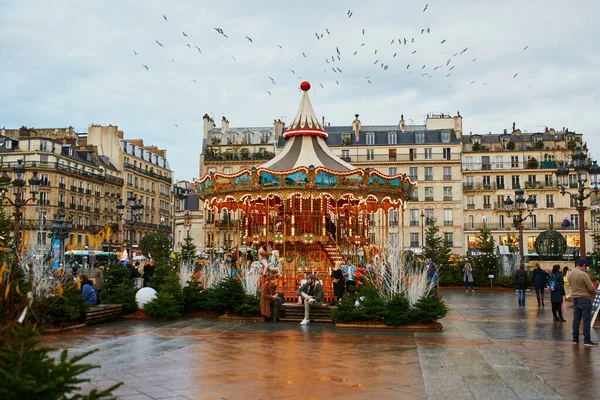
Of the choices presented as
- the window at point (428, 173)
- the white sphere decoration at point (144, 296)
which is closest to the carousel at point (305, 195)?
the white sphere decoration at point (144, 296)

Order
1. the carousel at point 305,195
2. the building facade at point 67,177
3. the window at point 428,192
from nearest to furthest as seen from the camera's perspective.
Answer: the carousel at point 305,195 < the window at point 428,192 < the building facade at point 67,177

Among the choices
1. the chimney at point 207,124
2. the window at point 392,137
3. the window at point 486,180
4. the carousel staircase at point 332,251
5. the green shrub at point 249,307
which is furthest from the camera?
the chimney at point 207,124

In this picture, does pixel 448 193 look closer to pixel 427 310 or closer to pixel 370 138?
pixel 370 138

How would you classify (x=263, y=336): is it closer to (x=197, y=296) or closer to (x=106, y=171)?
(x=197, y=296)

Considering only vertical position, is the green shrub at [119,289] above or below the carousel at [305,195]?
below

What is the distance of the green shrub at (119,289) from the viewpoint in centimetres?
1617

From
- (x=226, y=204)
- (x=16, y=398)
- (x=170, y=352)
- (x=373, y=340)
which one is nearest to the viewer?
(x=16, y=398)

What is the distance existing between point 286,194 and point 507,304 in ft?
29.5

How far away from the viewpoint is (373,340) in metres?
12.3

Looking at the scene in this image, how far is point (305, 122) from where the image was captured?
22.9m

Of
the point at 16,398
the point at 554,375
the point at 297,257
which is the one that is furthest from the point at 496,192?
Answer: the point at 16,398

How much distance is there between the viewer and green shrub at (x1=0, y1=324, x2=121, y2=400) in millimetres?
4004

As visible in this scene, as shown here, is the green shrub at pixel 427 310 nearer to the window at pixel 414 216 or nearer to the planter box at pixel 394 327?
the planter box at pixel 394 327

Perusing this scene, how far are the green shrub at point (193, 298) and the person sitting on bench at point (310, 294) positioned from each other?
9.01ft
